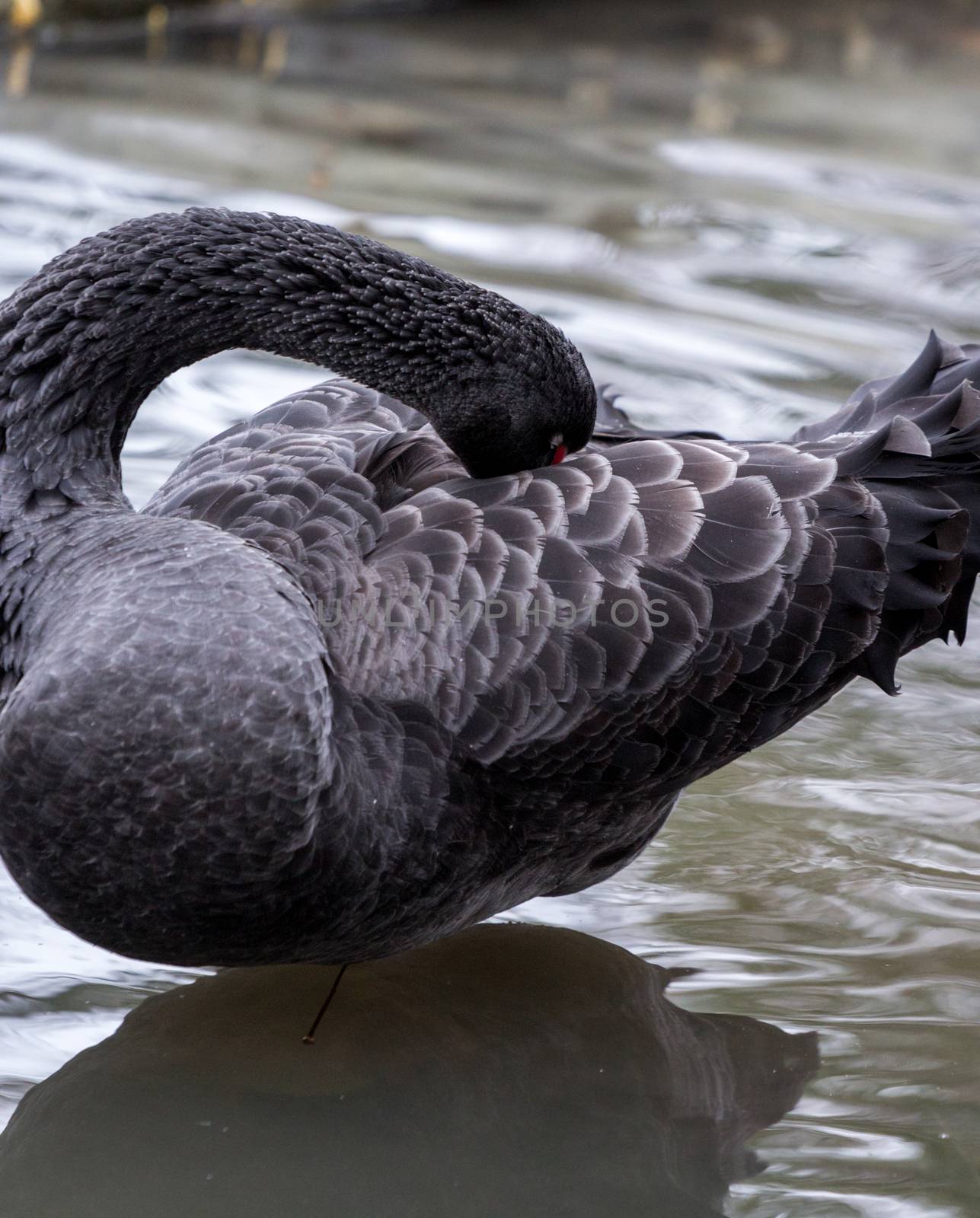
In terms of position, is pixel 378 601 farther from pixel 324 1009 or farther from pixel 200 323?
pixel 324 1009

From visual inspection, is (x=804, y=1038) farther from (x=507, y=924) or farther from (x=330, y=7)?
(x=330, y=7)

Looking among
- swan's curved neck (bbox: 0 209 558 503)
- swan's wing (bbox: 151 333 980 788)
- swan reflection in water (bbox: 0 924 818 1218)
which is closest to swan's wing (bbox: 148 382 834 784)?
swan's wing (bbox: 151 333 980 788)

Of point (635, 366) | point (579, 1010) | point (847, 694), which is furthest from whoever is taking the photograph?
point (635, 366)

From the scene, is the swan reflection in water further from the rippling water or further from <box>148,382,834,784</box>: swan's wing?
<box>148,382,834,784</box>: swan's wing

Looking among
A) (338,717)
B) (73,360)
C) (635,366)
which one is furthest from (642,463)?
(635,366)

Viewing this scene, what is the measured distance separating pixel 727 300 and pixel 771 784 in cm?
323

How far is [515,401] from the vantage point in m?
3.37

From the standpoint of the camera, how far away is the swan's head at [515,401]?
337 centimetres

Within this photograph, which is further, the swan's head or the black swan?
the swan's head

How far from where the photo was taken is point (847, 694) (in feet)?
15.9

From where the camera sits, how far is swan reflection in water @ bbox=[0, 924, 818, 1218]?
2.97 m

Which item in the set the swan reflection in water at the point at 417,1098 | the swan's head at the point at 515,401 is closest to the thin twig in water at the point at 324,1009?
the swan reflection in water at the point at 417,1098

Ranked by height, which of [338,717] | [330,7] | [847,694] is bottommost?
[847,694]

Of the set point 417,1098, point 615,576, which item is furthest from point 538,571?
point 417,1098
